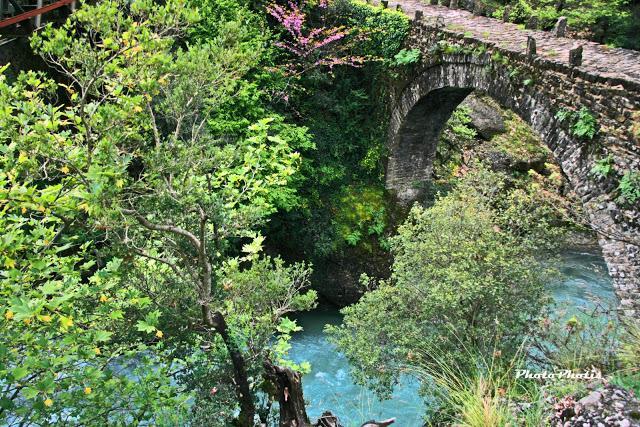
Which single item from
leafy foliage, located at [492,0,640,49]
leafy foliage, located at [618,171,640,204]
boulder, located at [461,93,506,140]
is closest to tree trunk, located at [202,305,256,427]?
leafy foliage, located at [618,171,640,204]

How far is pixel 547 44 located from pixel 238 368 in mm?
7327

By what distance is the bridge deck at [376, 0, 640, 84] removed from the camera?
7535 millimetres

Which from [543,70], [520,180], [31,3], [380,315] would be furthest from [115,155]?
[520,180]

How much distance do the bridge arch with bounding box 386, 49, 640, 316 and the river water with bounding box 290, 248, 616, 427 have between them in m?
0.45

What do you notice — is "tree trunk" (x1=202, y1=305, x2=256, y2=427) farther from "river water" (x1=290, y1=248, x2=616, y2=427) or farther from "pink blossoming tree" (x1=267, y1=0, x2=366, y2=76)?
"pink blossoming tree" (x1=267, y1=0, x2=366, y2=76)

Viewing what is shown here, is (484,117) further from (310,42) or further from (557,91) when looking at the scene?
(557,91)

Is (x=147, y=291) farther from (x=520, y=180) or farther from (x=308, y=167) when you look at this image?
(x=520, y=180)

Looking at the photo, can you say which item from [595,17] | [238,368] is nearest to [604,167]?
[238,368]

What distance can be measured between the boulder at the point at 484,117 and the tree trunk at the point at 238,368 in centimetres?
1208

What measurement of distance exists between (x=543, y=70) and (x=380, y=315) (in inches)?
176

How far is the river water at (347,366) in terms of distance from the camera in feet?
30.0

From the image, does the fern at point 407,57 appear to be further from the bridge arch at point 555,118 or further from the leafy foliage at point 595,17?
the leafy foliage at point 595,17

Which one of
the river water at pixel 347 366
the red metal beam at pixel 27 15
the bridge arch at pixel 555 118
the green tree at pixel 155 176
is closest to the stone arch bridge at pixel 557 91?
the bridge arch at pixel 555 118

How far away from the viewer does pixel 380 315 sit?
7480mm
